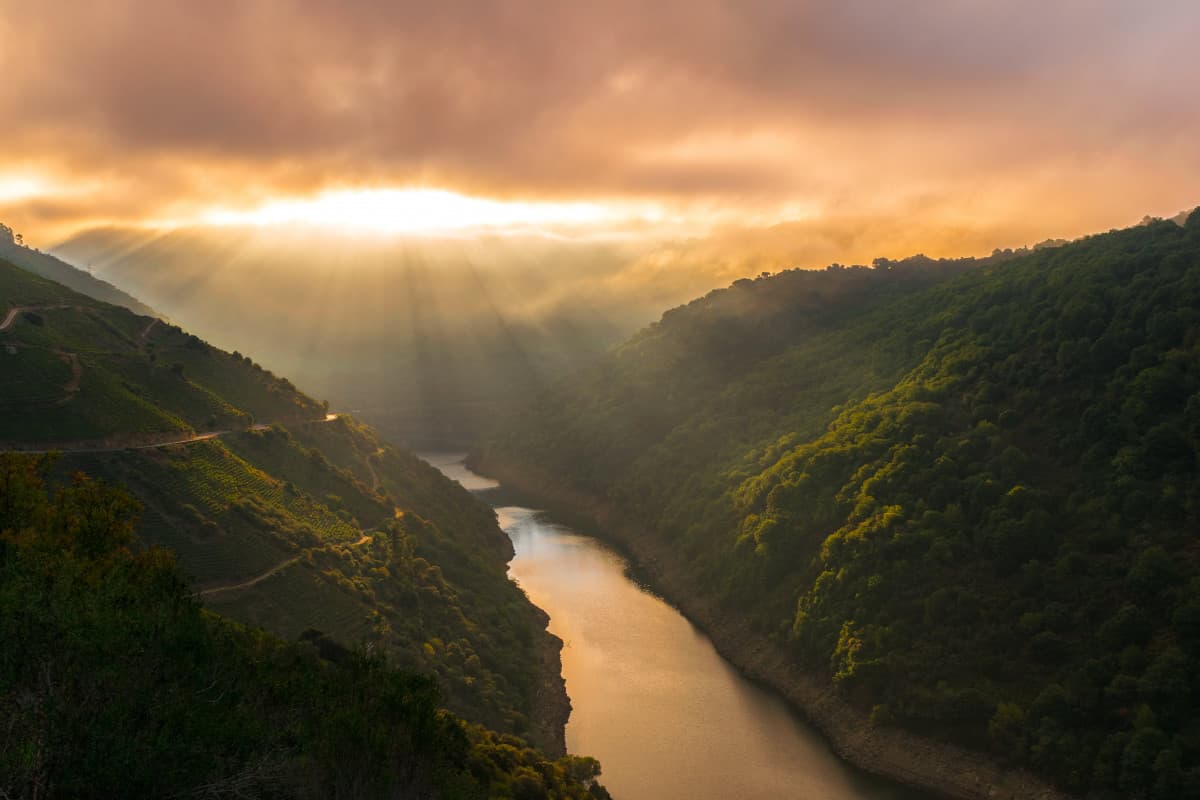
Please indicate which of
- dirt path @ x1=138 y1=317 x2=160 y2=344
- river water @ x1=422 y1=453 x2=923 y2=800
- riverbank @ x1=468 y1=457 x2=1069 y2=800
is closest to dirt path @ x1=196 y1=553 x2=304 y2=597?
river water @ x1=422 y1=453 x2=923 y2=800

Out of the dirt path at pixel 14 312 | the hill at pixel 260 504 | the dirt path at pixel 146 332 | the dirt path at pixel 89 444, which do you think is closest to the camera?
the hill at pixel 260 504

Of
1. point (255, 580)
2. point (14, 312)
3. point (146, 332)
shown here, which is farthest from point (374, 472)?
point (14, 312)

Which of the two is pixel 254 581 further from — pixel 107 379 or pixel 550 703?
pixel 107 379

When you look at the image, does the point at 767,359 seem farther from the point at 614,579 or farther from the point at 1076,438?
the point at 1076,438

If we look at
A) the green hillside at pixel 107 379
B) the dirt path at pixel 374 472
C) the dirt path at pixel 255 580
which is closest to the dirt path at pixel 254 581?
the dirt path at pixel 255 580

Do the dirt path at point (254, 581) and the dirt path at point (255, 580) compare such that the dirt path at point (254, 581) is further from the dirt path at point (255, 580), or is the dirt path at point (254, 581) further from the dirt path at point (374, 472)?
the dirt path at point (374, 472)

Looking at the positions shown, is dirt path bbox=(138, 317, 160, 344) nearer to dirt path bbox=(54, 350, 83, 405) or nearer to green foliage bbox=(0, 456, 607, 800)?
dirt path bbox=(54, 350, 83, 405)
